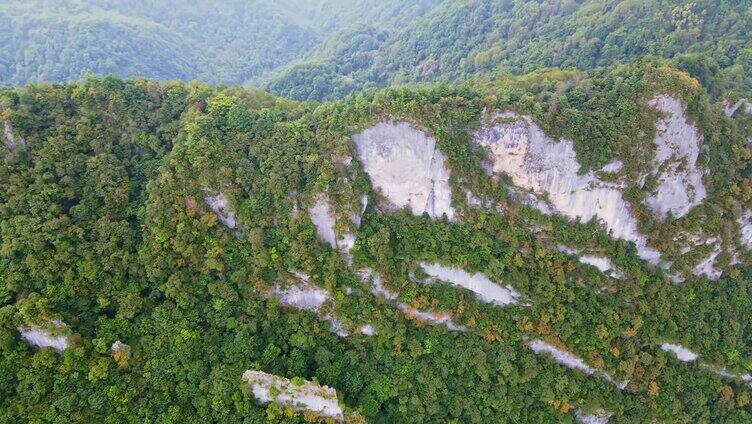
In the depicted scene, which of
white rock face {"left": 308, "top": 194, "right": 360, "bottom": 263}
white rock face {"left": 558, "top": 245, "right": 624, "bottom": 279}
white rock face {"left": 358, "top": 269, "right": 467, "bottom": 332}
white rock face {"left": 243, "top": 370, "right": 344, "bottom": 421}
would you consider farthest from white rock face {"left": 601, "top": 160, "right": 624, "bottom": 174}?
white rock face {"left": 243, "top": 370, "right": 344, "bottom": 421}

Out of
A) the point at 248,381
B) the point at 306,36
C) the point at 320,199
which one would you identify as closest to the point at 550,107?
the point at 320,199

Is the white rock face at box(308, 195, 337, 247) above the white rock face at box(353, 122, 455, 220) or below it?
below

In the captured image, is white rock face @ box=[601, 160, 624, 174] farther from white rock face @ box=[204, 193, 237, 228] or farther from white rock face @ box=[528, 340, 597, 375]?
white rock face @ box=[204, 193, 237, 228]

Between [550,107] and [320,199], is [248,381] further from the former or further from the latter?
[550,107]

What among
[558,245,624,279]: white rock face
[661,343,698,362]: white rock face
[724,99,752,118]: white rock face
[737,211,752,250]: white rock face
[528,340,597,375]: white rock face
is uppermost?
[724,99,752,118]: white rock face

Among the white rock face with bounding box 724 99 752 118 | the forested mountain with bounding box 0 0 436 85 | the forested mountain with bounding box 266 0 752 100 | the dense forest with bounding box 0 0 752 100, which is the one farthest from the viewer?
the forested mountain with bounding box 0 0 436 85
